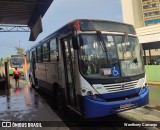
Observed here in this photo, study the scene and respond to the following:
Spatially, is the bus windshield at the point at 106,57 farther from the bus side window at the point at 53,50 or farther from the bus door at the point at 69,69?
the bus side window at the point at 53,50

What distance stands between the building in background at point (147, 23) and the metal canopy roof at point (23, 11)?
11.8 metres

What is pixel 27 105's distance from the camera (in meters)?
12.4

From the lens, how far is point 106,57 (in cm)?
780

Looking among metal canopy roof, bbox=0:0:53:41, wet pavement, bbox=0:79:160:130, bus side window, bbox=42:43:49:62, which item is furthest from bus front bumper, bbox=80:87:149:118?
metal canopy roof, bbox=0:0:53:41

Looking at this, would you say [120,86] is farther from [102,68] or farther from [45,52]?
[45,52]

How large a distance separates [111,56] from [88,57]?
2.35 feet

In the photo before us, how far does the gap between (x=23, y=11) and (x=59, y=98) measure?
7183mm

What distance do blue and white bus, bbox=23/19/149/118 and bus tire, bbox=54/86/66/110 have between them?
3.36 feet

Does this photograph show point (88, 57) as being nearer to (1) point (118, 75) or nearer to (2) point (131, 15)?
(1) point (118, 75)

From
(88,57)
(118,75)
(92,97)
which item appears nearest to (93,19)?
(88,57)

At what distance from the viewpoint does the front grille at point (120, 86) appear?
7.65 m

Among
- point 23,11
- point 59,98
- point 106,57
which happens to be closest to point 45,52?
point 59,98

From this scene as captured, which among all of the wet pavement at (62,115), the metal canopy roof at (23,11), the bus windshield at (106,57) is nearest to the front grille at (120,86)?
the bus windshield at (106,57)

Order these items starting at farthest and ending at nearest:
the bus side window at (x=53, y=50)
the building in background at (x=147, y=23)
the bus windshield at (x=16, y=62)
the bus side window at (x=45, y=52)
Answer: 1. the bus windshield at (x=16, y=62)
2. the building in background at (x=147, y=23)
3. the bus side window at (x=45, y=52)
4. the bus side window at (x=53, y=50)
